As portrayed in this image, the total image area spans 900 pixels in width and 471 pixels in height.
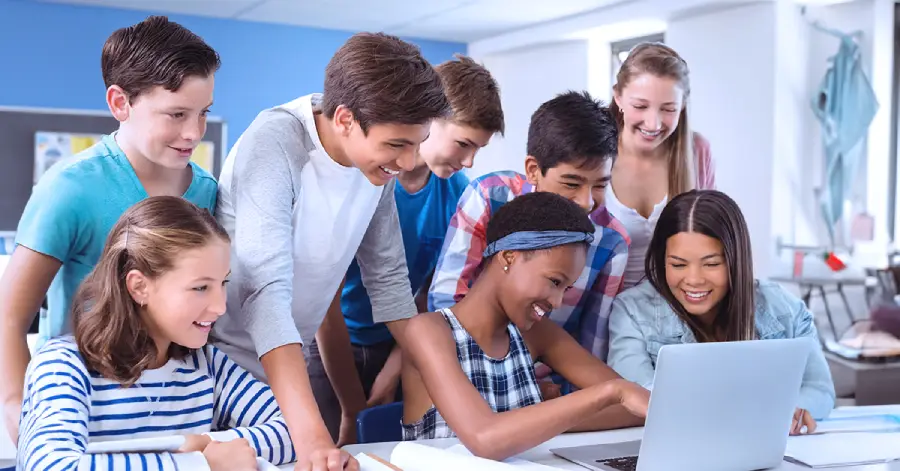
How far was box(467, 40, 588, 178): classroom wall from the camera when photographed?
692 cm

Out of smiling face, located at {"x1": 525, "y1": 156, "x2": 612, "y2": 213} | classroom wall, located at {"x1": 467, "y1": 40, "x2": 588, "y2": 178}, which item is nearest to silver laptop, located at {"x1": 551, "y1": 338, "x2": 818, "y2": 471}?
smiling face, located at {"x1": 525, "y1": 156, "x2": 612, "y2": 213}

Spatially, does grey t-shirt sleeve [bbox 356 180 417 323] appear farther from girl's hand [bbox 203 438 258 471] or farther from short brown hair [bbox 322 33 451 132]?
girl's hand [bbox 203 438 258 471]

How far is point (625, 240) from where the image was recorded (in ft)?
6.17

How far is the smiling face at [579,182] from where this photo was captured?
5.98 ft

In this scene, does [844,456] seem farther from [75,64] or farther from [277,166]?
[75,64]

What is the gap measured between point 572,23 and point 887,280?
3.01 meters

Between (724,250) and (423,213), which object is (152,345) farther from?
(724,250)

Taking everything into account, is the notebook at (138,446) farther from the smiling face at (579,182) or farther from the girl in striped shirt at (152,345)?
the smiling face at (579,182)

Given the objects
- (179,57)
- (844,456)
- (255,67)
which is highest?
(255,67)

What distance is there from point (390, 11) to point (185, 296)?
18.0ft

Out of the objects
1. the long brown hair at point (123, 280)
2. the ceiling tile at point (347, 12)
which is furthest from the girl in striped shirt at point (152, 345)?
the ceiling tile at point (347, 12)

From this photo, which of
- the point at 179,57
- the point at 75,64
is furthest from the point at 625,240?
the point at 75,64

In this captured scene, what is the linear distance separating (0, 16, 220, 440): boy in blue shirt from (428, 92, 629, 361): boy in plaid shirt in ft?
1.89

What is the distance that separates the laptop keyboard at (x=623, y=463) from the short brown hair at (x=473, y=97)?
0.83m
